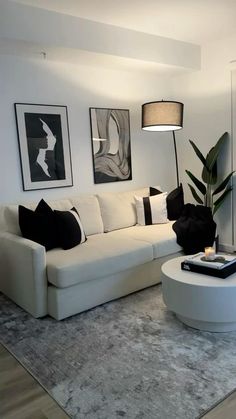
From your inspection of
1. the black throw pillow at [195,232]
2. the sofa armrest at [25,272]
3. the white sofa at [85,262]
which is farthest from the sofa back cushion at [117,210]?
the sofa armrest at [25,272]

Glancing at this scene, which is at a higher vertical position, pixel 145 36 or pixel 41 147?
pixel 145 36

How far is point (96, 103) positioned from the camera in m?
4.01

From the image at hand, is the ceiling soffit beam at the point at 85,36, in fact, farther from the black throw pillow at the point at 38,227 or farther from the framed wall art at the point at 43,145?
the black throw pillow at the point at 38,227

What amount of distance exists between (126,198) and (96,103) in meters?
1.18

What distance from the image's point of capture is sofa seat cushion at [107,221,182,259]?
334 centimetres

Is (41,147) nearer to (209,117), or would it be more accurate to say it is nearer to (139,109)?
(139,109)

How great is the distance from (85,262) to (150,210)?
146 centimetres

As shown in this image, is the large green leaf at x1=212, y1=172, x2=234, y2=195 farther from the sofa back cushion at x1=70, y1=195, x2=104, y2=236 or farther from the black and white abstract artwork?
the sofa back cushion at x1=70, y1=195, x2=104, y2=236

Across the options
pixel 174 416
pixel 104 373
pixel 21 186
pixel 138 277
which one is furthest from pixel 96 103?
pixel 174 416

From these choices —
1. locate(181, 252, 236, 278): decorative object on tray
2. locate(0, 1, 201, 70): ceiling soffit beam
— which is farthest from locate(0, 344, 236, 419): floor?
locate(0, 1, 201, 70): ceiling soffit beam

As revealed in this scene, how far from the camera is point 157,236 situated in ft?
11.3

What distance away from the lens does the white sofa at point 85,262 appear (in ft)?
8.77

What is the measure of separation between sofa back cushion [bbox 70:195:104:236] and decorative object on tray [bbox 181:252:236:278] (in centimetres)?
127

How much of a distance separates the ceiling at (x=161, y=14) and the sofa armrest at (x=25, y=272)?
206cm
